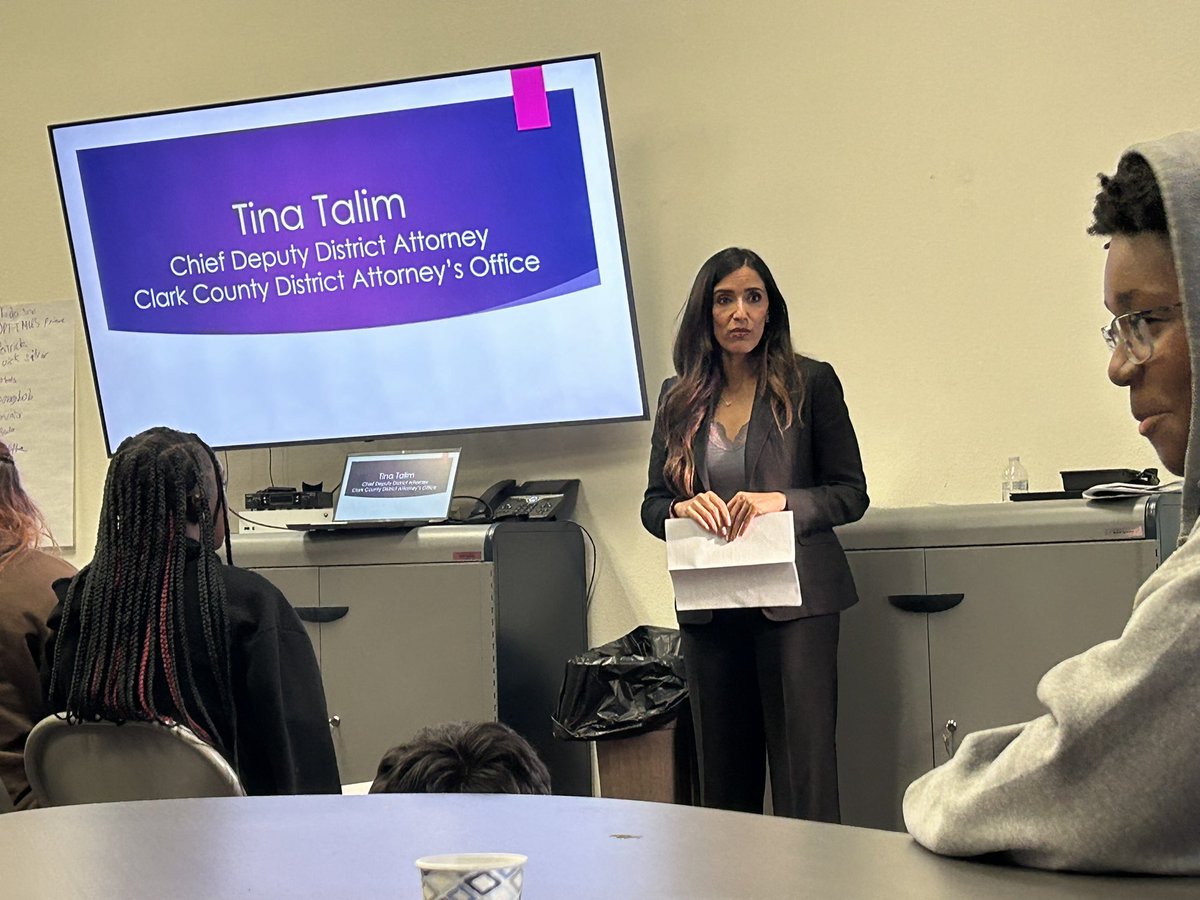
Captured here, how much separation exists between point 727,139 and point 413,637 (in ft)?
5.23

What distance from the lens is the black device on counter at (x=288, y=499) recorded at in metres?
3.82

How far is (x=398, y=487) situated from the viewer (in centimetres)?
376

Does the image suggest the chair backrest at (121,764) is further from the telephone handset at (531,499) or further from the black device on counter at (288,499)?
the black device on counter at (288,499)

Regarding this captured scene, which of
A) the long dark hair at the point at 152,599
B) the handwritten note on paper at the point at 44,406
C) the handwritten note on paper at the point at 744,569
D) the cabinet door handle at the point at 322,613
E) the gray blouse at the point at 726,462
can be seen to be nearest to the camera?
the long dark hair at the point at 152,599

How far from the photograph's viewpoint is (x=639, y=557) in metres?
3.91

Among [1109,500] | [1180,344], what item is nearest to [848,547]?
[1109,500]

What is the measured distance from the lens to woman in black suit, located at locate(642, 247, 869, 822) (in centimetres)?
279

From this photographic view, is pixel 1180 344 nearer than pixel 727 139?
Yes

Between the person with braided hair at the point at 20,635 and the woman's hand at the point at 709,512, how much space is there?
1.19m

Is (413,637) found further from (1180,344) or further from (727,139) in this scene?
(1180,344)

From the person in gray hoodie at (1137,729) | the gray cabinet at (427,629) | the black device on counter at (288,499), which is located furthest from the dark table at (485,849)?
the black device on counter at (288,499)

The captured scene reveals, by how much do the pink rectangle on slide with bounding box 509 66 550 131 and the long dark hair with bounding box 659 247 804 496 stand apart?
0.90 metres

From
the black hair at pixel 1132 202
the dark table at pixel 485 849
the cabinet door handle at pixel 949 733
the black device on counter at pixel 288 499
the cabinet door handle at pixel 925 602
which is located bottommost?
the cabinet door handle at pixel 949 733

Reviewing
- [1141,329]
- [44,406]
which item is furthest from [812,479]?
[44,406]
